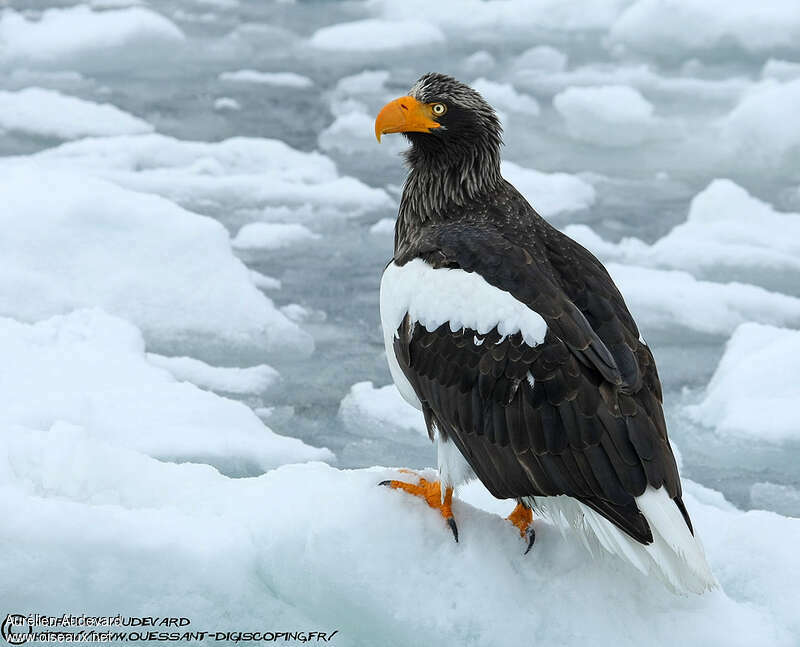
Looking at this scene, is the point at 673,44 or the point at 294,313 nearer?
the point at 294,313

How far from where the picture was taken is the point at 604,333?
3021 mm

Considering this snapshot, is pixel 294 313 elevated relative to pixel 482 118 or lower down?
lower down

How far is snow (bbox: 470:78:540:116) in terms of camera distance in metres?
11.4

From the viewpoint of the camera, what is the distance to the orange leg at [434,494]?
3078mm

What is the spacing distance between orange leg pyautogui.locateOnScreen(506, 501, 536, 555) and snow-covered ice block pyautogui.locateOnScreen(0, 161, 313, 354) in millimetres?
2993

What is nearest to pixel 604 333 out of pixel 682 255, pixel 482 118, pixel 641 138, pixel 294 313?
pixel 482 118

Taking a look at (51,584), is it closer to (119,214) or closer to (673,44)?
(119,214)

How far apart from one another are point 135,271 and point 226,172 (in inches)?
126

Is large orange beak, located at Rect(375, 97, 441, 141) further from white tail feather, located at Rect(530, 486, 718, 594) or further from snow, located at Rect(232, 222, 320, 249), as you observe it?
snow, located at Rect(232, 222, 320, 249)

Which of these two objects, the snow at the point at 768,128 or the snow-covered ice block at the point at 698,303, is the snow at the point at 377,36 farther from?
the snow-covered ice block at the point at 698,303

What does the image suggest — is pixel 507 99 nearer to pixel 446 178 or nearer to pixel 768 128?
pixel 768 128

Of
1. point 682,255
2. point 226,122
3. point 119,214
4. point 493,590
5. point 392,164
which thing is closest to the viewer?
point 493,590

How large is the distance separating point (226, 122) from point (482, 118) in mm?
7427

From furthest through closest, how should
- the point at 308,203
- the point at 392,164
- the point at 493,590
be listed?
the point at 392,164
the point at 308,203
the point at 493,590
